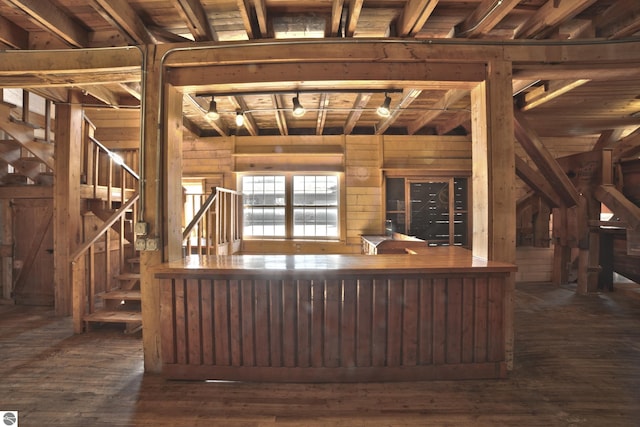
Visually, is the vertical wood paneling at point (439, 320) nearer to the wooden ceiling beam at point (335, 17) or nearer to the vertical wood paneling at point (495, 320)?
the vertical wood paneling at point (495, 320)

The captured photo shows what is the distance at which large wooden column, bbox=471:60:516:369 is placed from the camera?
2.72m

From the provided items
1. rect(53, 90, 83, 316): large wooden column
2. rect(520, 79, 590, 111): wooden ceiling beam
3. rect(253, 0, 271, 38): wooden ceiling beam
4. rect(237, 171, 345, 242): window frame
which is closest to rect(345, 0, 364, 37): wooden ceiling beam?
rect(253, 0, 271, 38): wooden ceiling beam

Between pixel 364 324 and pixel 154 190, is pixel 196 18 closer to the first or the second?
pixel 154 190

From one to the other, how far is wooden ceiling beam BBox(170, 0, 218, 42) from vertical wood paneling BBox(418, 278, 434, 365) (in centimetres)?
303

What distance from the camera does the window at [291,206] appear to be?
6.54 m

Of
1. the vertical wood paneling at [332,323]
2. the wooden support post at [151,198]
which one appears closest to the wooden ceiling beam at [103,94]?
the wooden support post at [151,198]

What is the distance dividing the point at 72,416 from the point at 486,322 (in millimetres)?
3426

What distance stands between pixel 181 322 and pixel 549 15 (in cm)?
428

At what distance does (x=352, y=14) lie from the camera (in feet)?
8.26

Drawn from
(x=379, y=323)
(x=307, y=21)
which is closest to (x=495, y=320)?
(x=379, y=323)

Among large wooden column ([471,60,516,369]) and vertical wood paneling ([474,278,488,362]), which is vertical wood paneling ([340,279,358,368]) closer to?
vertical wood paneling ([474,278,488,362])

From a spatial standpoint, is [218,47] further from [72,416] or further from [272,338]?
[72,416]

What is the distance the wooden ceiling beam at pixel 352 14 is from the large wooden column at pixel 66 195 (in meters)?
4.29

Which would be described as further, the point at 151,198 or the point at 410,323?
the point at 151,198
